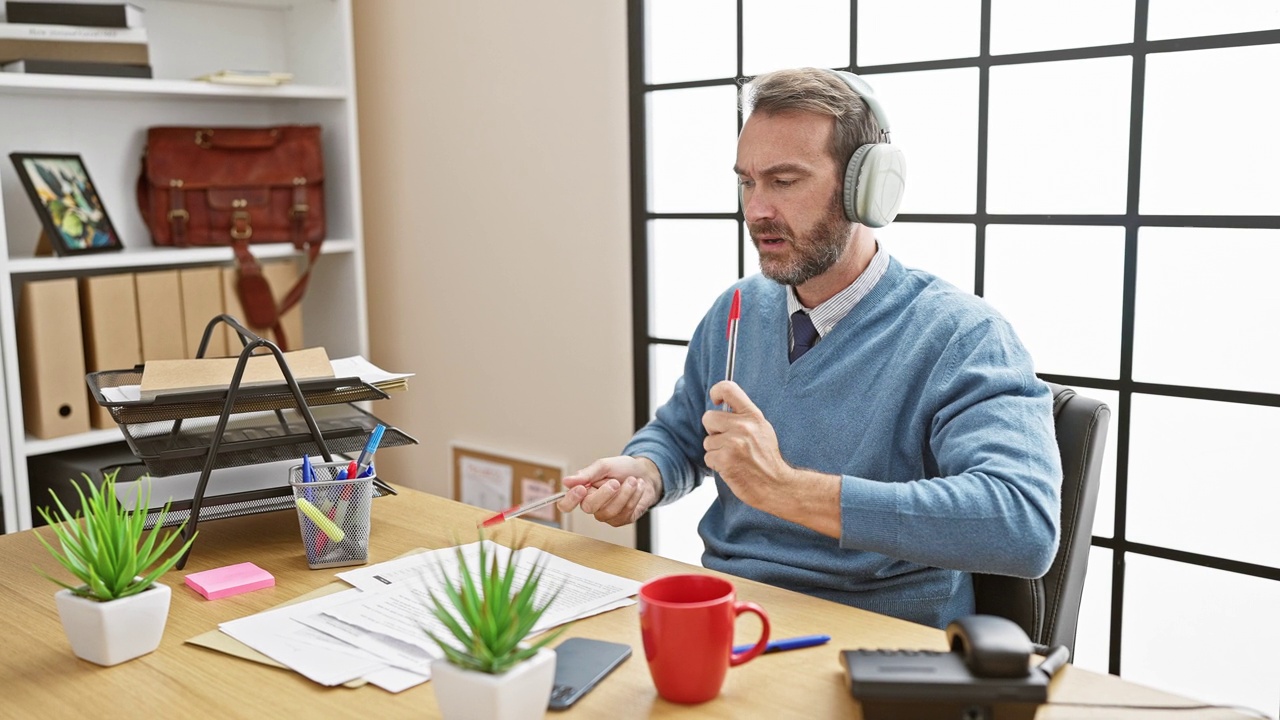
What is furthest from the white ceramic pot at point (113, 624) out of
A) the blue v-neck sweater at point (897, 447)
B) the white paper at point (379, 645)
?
the blue v-neck sweater at point (897, 447)

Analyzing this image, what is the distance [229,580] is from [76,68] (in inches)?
69.3

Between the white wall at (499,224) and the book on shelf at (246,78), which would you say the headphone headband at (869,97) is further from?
the book on shelf at (246,78)

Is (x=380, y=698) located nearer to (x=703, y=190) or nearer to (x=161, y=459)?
(x=161, y=459)

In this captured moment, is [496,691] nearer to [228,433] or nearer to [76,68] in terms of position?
[228,433]

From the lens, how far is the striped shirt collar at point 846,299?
62.9 inches

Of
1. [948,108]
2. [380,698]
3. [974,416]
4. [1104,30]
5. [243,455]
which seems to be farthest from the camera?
[948,108]

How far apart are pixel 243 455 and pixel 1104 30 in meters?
1.58

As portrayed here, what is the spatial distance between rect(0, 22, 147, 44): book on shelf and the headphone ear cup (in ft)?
6.17

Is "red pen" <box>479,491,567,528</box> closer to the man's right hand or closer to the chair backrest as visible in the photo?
the man's right hand

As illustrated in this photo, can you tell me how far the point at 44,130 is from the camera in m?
2.71

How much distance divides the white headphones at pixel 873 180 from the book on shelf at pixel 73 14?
186 cm

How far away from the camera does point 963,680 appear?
89 cm

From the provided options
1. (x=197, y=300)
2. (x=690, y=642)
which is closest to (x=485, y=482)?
(x=197, y=300)

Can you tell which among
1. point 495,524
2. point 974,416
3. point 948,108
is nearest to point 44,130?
point 495,524
